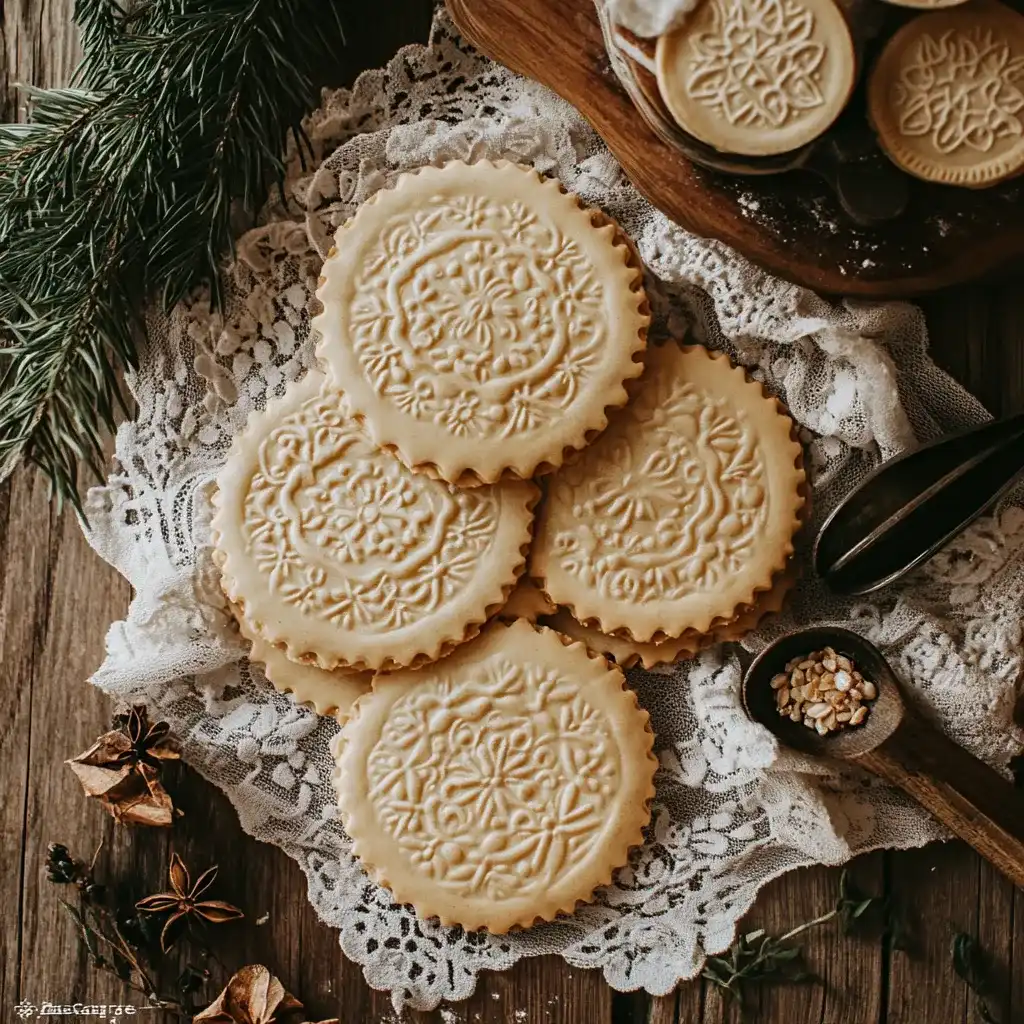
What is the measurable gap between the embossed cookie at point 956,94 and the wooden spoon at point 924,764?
0.55 m

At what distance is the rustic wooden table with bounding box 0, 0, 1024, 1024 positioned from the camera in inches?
57.2

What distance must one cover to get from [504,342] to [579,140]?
290 mm

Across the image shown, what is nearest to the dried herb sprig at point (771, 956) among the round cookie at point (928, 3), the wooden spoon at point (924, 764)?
the wooden spoon at point (924, 764)

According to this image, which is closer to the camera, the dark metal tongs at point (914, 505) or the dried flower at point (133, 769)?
the dark metal tongs at point (914, 505)

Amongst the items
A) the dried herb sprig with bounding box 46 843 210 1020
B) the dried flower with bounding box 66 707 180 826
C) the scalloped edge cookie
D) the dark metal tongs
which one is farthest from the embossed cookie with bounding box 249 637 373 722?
the dark metal tongs

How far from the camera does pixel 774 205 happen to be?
1.28 meters

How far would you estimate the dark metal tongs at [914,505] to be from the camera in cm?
131

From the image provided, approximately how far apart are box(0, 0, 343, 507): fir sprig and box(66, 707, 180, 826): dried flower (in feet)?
1.07

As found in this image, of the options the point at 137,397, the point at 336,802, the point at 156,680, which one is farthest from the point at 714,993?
the point at 137,397

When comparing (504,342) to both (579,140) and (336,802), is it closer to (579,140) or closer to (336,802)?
(579,140)

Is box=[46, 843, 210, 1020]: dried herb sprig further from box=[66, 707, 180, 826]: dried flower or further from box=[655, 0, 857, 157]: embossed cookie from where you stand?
box=[655, 0, 857, 157]: embossed cookie

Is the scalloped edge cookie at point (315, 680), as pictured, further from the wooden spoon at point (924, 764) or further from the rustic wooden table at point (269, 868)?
the wooden spoon at point (924, 764)

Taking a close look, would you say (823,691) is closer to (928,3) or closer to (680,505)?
(680,505)

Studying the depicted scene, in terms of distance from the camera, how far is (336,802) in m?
1.51
